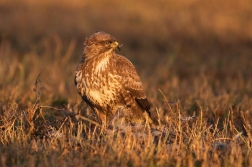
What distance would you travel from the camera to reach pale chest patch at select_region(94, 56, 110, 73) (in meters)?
7.11

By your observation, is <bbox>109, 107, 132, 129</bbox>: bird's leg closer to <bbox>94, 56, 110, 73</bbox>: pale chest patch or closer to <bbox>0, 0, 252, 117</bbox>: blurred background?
<bbox>94, 56, 110, 73</bbox>: pale chest patch

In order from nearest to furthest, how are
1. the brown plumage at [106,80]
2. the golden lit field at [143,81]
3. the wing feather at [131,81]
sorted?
the golden lit field at [143,81], the brown plumage at [106,80], the wing feather at [131,81]

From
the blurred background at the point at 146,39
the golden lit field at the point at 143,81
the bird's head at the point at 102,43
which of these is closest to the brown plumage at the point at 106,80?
the bird's head at the point at 102,43

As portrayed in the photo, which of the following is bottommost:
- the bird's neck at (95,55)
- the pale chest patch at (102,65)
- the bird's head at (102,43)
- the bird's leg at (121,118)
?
the bird's leg at (121,118)

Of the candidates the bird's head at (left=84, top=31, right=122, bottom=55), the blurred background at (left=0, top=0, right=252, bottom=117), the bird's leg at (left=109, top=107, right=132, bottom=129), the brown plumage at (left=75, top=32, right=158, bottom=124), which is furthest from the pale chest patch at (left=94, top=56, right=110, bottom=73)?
the blurred background at (left=0, top=0, right=252, bottom=117)

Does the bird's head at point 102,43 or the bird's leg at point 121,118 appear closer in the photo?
the bird's leg at point 121,118

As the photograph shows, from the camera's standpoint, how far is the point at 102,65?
7.17 meters

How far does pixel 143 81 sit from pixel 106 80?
456cm

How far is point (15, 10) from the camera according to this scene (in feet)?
60.7

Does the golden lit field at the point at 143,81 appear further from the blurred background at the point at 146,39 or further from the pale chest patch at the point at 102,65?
the pale chest patch at the point at 102,65

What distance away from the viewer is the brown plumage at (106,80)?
23.2 ft

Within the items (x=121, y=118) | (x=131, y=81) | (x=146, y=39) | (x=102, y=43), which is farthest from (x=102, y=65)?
(x=146, y=39)

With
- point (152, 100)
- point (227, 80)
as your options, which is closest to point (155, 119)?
point (152, 100)

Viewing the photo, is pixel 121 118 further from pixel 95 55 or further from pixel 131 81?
pixel 95 55
